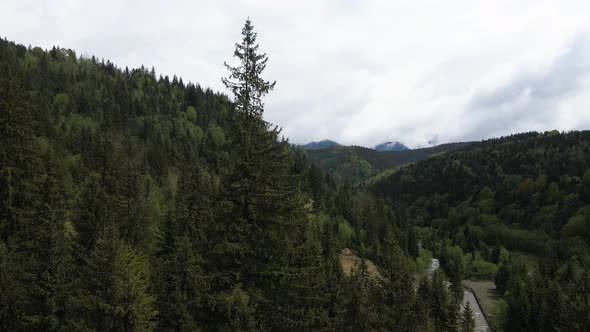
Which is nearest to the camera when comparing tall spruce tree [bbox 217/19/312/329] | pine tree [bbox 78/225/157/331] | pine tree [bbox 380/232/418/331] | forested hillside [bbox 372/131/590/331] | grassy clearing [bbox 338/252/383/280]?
tall spruce tree [bbox 217/19/312/329]

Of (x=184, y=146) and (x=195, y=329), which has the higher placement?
(x=184, y=146)

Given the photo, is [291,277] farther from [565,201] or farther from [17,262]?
[565,201]

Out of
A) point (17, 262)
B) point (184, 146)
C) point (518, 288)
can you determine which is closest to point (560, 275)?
point (518, 288)

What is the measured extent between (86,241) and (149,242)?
16934 mm

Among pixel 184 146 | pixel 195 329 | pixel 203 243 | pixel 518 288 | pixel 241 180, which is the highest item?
pixel 184 146

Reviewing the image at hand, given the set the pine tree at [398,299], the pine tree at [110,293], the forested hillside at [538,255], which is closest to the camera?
the pine tree at [110,293]

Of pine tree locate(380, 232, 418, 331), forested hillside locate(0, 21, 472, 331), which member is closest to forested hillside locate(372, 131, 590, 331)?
forested hillside locate(0, 21, 472, 331)

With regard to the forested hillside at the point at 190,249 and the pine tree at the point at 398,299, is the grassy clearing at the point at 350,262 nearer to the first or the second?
the forested hillside at the point at 190,249

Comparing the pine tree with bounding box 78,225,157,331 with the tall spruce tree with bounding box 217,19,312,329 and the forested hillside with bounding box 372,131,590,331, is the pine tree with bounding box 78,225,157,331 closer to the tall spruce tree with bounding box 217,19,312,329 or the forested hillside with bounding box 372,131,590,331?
the tall spruce tree with bounding box 217,19,312,329

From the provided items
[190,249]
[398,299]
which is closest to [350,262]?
[398,299]

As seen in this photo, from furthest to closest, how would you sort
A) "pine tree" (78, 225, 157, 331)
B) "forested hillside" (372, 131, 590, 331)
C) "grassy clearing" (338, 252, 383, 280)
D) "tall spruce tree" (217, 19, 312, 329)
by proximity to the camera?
"grassy clearing" (338, 252, 383, 280), "forested hillside" (372, 131, 590, 331), "pine tree" (78, 225, 157, 331), "tall spruce tree" (217, 19, 312, 329)

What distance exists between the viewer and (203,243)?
51.4ft

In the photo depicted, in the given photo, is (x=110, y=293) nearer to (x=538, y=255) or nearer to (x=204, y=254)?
(x=204, y=254)

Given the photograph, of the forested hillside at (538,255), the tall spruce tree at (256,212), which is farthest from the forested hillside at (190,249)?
the forested hillside at (538,255)
